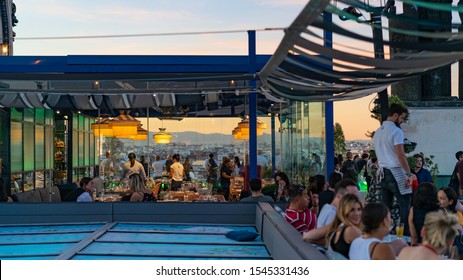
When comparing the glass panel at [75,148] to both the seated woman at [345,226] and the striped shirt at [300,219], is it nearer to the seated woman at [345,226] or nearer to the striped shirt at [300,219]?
the striped shirt at [300,219]

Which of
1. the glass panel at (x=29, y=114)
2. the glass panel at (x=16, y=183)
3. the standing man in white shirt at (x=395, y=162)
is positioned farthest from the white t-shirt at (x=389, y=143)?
the glass panel at (x=29, y=114)

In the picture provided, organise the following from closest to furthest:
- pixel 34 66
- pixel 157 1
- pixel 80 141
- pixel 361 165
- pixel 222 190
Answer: pixel 34 66 < pixel 222 190 < pixel 361 165 < pixel 80 141 < pixel 157 1

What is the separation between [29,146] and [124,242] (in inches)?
307

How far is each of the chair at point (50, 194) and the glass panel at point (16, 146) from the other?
0.74m

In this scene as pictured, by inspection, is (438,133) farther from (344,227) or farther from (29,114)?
(344,227)

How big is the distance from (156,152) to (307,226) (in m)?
9.19

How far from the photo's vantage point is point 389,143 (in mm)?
6172

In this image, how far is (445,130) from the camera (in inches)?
655

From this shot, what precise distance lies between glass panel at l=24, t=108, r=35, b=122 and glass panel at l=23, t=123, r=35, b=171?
0.10m

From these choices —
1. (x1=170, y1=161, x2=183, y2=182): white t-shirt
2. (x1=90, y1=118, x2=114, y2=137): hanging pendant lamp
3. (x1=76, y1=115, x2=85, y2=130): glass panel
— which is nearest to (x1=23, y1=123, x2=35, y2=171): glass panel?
(x1=90, y1=118, x2=114, y2=137): hanging pendant lamp

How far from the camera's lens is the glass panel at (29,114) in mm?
13672

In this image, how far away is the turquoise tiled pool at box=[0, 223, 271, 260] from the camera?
20.0ft
